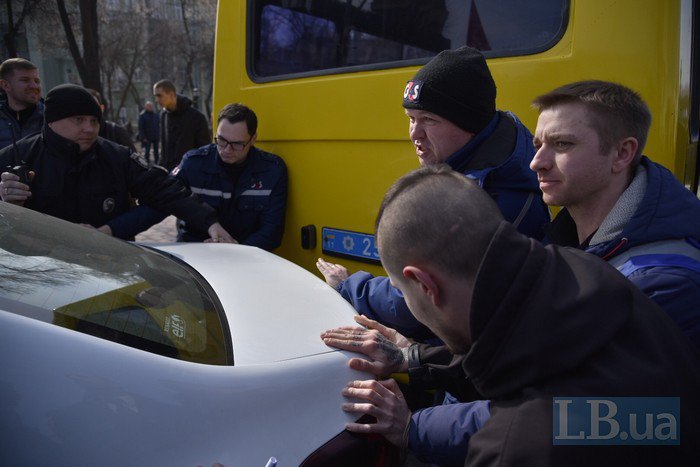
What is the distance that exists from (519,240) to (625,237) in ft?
2.02

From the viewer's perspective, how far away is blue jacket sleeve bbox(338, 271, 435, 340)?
79.9 inches

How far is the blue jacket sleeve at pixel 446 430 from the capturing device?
1.39 m

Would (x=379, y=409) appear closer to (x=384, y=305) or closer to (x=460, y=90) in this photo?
(x=384, y=305)

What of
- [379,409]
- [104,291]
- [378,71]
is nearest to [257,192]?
[378,71]

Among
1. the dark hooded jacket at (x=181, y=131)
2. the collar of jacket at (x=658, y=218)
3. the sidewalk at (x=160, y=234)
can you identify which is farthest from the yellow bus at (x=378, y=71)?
the sidewalk at (x=160, y=234)

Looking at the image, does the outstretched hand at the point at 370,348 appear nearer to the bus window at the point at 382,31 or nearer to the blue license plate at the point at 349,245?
the blue license plate at the point at 349,245

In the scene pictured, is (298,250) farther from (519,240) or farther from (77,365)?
(519,240)

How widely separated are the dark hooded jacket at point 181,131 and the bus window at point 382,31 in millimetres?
3722

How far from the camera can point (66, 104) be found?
3012 mm

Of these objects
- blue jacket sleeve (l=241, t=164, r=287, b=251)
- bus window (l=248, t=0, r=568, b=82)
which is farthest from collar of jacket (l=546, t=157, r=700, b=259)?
blue jacket sleeve (l=241, t=164, r=287, b=251)

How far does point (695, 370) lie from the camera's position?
1070 millimetres

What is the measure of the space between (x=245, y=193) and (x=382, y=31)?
49.5 inches

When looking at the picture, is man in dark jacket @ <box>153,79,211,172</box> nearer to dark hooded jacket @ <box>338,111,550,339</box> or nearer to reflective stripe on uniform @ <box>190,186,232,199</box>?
reflective stripe on uniform @ <box>190,186,232,199</box>

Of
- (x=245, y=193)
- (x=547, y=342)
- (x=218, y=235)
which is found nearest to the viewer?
(x=547, y=342)
